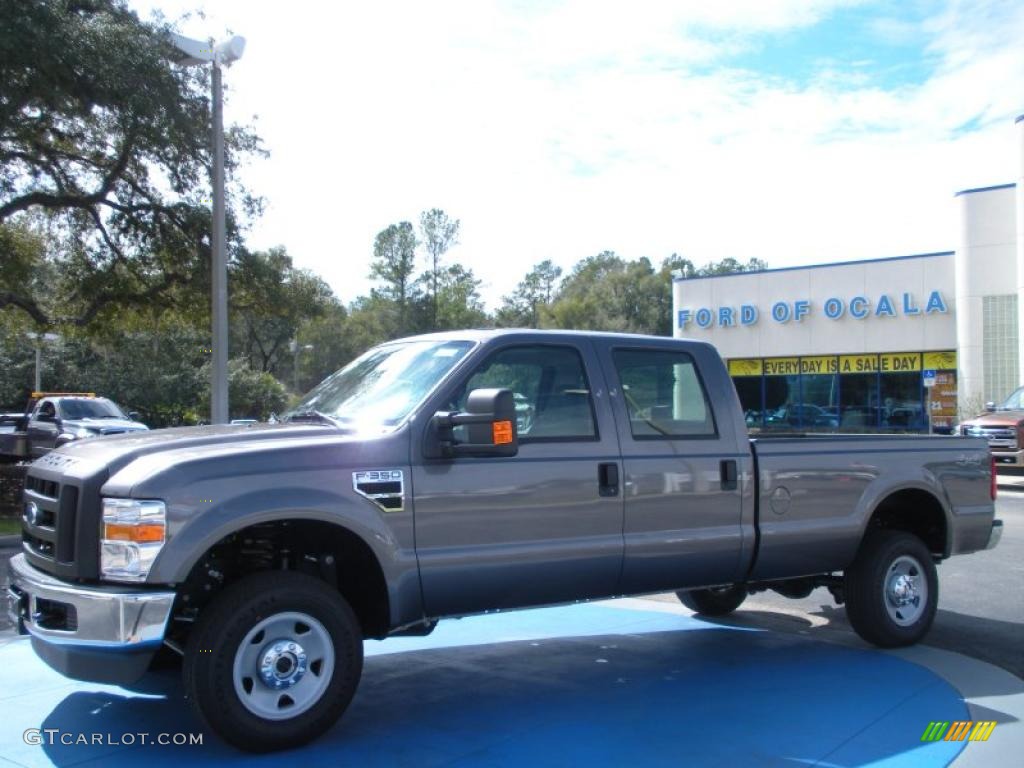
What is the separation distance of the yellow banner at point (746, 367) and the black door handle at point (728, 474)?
30236mm

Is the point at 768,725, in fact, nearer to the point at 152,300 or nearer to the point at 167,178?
the point at 167,178

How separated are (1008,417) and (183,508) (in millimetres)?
19746

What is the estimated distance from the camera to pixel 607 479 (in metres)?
5.41

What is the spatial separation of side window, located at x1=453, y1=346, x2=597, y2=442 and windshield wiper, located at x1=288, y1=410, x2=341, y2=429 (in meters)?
0.76

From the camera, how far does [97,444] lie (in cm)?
489

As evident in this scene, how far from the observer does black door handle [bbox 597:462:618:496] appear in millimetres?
5391

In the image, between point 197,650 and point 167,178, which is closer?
point 197,650

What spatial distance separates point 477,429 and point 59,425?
2059cm

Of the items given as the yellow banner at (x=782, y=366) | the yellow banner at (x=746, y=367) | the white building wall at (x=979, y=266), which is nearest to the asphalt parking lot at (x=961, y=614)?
the white building wall at (x=979, y=266)

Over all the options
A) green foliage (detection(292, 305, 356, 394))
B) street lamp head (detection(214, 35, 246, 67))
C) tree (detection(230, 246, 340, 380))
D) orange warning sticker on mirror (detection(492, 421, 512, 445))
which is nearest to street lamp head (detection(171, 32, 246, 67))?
street lamp head (detection(214, 35, 246, 67))

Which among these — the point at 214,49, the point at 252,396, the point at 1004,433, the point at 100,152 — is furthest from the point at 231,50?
the point at 252,396

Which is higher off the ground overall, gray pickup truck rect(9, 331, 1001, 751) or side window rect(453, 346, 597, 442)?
side window rect(453, 346, 597, 442)

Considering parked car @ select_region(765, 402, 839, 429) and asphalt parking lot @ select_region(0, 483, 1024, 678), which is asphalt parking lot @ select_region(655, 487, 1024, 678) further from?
parked car @ select_region(765, 402, 839, 429)

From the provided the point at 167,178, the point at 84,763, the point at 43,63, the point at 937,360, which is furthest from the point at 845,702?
the point at 937,360
